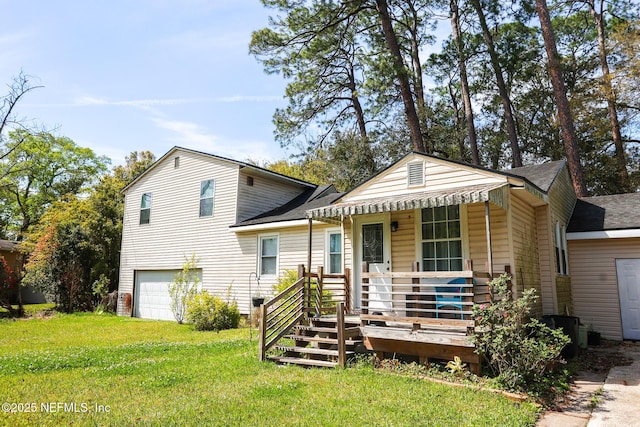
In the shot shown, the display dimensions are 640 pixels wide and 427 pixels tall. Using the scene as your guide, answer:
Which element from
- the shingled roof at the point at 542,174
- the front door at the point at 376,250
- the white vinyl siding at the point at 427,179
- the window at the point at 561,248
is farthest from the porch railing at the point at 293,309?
the window at the point at 561,248

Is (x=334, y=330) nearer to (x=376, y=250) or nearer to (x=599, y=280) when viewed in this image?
(x=376, y=250)

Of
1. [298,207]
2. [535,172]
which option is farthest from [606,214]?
[298,207]

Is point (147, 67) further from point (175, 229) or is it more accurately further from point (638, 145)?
point (638, 145)

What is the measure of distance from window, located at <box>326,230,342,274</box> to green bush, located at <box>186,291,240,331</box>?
367cm

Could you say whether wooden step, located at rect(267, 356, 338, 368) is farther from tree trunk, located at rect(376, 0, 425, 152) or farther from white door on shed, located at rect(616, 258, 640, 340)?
tree trunk, located at rect(376, 0, 425, 152)

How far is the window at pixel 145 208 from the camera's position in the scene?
58.4ft

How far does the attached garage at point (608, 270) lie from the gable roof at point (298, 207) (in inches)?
271

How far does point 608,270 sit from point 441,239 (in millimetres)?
5384

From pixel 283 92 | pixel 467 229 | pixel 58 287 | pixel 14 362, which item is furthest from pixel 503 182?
pixel 58 287

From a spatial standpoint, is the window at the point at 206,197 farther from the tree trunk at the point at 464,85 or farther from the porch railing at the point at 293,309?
the tree trunk at the point at 464,85

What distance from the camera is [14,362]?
24.5ft

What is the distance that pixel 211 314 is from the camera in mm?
12758

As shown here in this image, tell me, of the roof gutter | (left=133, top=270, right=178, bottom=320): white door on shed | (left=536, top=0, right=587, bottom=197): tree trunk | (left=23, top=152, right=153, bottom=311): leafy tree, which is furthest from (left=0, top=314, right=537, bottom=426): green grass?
(left=536, top=0, right=587, bottom=197): tree trunk

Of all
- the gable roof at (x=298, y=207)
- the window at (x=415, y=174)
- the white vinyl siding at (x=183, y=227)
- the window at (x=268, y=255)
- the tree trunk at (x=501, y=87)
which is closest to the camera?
the window at (x=415, y=174)
